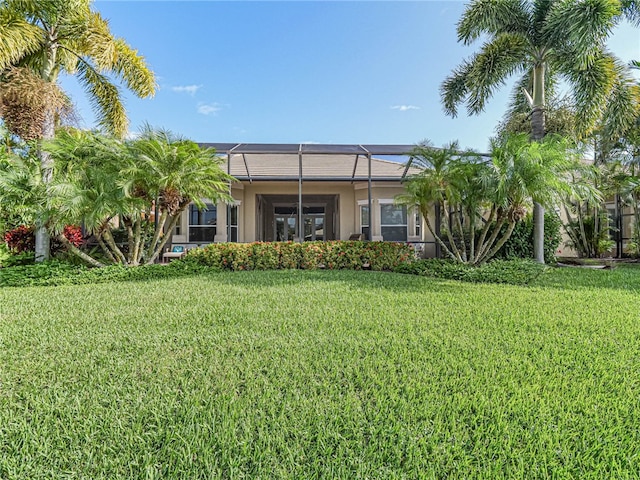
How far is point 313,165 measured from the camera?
538 inches

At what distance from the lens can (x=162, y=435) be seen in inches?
78.2

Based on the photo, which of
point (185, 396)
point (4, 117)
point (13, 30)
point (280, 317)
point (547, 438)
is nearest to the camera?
point (547, 438)

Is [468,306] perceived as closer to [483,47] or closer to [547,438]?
[547,438]

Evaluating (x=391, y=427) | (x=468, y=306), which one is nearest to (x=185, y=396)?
(x=391, y=427)

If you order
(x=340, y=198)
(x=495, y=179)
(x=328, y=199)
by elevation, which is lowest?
(x=495, y=179)

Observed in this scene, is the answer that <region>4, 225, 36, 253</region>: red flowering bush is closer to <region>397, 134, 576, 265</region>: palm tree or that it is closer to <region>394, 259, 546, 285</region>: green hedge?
<region>397, 134, 576, 265</region>: palm tree

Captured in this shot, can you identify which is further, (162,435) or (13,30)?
(13,30)

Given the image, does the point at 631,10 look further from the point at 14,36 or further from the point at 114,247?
the point at 14,36

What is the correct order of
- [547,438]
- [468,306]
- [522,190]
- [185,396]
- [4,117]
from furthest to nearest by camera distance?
[4,117]
[522,190]
[468,306]
[185,396]
[547,438]

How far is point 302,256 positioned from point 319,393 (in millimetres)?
7039

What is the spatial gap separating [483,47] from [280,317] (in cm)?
1121

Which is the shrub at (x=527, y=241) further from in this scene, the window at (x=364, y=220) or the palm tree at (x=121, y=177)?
the palm tree at (x=121, y=177)

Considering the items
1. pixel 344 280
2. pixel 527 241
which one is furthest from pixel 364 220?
pixel 344 280

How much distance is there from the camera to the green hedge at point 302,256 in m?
9.16
